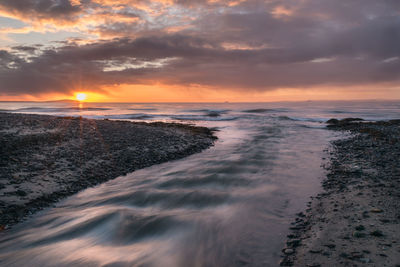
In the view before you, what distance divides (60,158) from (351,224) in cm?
1255

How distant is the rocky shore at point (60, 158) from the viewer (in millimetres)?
9141

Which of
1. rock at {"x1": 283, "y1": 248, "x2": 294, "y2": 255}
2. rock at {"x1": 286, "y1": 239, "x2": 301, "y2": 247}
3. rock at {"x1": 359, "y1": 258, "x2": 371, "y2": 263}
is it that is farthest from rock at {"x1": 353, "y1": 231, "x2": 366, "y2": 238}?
rock at {"x1": 283, "y1": 248, "x2": 294, "y2": 255}

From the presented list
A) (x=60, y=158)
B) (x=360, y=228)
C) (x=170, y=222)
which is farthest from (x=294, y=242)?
(x=60, y=158)

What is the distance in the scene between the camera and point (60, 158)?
1292cm

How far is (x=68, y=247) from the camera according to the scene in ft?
22.4

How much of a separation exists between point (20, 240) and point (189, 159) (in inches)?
411

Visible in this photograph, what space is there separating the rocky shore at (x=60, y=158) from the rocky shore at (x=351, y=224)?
819 centimetres

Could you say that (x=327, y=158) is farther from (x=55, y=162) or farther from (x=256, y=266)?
(x=55, y=162)

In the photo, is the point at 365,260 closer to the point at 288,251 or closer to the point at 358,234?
the point at 358,234

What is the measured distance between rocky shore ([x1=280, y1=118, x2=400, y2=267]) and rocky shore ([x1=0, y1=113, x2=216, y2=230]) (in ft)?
26.9

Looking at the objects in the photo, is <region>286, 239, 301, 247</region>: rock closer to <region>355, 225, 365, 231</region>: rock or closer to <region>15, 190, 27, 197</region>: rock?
<region>355, 225, 365, 231</region>: rock

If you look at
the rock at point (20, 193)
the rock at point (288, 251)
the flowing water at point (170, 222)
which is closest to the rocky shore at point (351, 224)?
the rock at point (288, 251)

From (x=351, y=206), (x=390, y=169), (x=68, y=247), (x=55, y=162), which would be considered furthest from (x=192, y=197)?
(x=390, y=169)

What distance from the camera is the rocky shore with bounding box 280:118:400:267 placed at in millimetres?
5379
